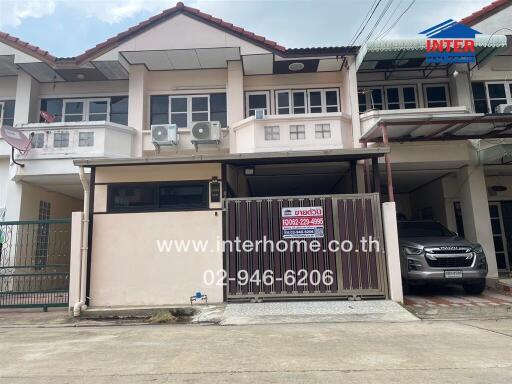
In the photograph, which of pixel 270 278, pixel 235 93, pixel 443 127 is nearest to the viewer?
pixel 270 278

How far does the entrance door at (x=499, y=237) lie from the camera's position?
513 inches

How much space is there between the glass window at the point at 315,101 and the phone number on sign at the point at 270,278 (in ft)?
21.1

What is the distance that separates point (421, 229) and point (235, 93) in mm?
7027

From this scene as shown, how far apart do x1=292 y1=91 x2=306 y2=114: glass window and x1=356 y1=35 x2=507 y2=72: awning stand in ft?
6.59

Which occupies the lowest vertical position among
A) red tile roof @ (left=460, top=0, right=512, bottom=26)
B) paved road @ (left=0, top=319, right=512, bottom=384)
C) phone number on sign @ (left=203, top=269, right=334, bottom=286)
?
paved road @ (left=0, top=319, right=512, bottom=384)

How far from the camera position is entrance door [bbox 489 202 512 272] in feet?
42.8

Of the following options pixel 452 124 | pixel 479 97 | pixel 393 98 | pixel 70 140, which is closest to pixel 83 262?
pixel 70 140

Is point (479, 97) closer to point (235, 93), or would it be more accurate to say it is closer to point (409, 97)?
point (409, 97)

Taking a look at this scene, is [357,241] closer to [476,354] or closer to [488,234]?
[476,354]

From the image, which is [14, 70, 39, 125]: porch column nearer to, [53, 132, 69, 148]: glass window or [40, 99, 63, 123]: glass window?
[40, 99, 63, 123]: glass window

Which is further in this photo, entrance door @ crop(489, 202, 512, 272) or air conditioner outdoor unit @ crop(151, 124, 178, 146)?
entrance door @ crop(489, 202, 512, 272)

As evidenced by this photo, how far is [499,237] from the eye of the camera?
13219 millimetres

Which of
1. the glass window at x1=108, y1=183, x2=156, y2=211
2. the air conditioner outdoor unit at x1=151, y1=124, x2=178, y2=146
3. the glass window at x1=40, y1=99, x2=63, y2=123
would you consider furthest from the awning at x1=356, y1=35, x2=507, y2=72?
Answer: the glass window at x1=40, y1=99, x2=63, y2=123

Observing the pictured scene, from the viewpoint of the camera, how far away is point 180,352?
5.08 m
